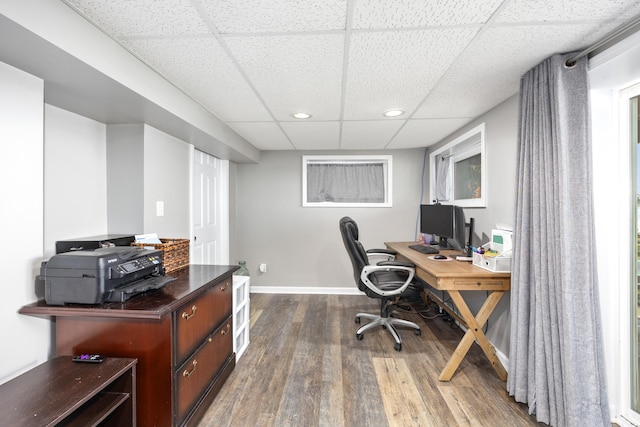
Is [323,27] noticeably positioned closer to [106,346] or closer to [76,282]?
[76,282]

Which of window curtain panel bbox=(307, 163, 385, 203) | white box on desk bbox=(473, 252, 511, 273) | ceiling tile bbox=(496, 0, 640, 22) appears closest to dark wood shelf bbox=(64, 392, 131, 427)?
white box on desk bbox=(473, 252, 511, 273)

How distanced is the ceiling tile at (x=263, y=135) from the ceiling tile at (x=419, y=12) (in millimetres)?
1614

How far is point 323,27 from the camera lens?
4.00 feet

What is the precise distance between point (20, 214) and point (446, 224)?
3.13 metres

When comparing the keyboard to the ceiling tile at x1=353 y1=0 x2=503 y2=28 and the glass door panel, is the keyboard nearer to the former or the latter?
the glass door panel

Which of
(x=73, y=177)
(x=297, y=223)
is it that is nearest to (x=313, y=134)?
(x=297, y=223)

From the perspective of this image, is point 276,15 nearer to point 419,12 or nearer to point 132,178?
point 419,12

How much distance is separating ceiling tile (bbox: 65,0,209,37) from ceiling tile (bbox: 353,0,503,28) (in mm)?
722

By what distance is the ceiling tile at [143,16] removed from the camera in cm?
108

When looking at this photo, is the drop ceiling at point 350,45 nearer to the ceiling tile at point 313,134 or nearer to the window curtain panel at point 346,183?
the ceiling tile at point 313,134

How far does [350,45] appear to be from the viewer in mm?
1352

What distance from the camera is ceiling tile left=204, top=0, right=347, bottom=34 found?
3.53ft

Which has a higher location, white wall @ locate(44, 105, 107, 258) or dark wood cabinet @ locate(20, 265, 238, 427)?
white wall @ locate(44, 105, 107, 258)

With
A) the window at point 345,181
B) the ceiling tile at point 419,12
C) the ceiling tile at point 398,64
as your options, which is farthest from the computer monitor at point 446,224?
the ceiling tile at point 419,12
